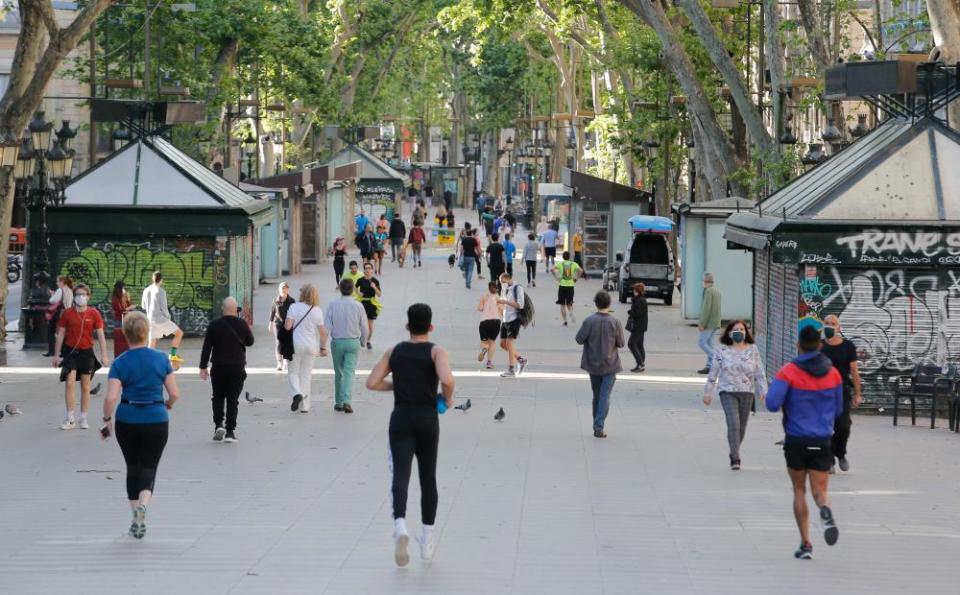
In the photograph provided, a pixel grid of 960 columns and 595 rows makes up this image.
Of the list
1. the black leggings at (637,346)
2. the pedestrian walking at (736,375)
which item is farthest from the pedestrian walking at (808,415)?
the black leggings at (637,346)

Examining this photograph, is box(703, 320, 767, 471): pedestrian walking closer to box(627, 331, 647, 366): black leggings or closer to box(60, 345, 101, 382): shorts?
box(60, 345, 101, 382): shorts

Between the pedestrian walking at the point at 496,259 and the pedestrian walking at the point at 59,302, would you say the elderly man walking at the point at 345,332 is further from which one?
the pedestrian walking at the point at 496,259

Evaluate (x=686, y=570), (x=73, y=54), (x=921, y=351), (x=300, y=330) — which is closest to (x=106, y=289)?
(x=300, y=330)

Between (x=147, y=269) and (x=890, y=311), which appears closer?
(x=890, y=311)

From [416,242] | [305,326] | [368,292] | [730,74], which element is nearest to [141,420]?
[305,326]

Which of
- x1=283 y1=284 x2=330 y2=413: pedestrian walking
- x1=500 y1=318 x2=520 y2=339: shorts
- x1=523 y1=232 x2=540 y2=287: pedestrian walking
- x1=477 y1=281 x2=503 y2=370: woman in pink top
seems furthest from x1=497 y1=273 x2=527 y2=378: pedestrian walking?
x1=523 y1=232 x2=540 y2=287: pedestrian walking

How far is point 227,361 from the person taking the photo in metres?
15.4

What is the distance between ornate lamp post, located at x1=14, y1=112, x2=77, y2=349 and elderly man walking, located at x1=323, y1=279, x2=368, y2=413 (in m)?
9.16

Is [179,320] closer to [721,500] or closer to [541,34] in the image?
[721,500]

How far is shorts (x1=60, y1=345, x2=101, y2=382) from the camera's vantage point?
16.3m

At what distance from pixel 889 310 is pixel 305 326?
271 inches

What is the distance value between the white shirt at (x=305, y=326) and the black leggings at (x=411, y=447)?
7.78 meters

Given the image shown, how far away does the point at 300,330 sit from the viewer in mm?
17469

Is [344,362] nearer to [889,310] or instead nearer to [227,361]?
[227,361]
